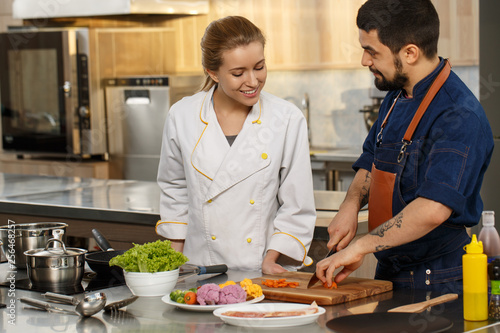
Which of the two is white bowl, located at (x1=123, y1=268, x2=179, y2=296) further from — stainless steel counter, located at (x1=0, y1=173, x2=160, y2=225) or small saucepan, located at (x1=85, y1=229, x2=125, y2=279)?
stainless steel counter, located at (x1=0, y1=173, x2=160, y2=225)

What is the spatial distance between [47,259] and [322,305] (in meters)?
0.70

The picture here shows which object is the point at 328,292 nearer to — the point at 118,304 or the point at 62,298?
the point at 118,304

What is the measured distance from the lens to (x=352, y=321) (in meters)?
1.43

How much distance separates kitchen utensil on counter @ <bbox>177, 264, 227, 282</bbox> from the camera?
1.87 meters

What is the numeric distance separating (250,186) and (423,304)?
0.70 metres

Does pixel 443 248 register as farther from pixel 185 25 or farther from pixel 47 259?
pixel 185 25

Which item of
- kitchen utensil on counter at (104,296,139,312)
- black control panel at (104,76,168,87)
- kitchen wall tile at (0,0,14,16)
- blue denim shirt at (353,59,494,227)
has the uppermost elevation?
kitchen wall tile at (0,0,14,16)

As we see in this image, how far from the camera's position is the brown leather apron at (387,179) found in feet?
5.86

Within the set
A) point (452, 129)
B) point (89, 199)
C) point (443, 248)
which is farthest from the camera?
point (89, 199)

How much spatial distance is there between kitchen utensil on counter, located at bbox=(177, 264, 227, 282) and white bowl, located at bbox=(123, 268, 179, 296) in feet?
0.52

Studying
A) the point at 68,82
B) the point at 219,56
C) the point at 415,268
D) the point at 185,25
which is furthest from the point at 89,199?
the point at 185,25

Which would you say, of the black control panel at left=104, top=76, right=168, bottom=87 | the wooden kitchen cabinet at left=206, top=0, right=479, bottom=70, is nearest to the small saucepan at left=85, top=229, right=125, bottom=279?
the wooden kitchen cabinet at left=206, top=0, right=479, bottom=70

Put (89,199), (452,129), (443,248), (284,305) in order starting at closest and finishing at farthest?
(284,305) → (452,129) → (443,248) → (89,199)

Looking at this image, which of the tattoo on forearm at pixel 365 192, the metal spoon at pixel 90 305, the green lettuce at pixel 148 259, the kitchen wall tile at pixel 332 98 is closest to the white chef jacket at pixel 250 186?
the tattoo on forearm at pixel 365 192
